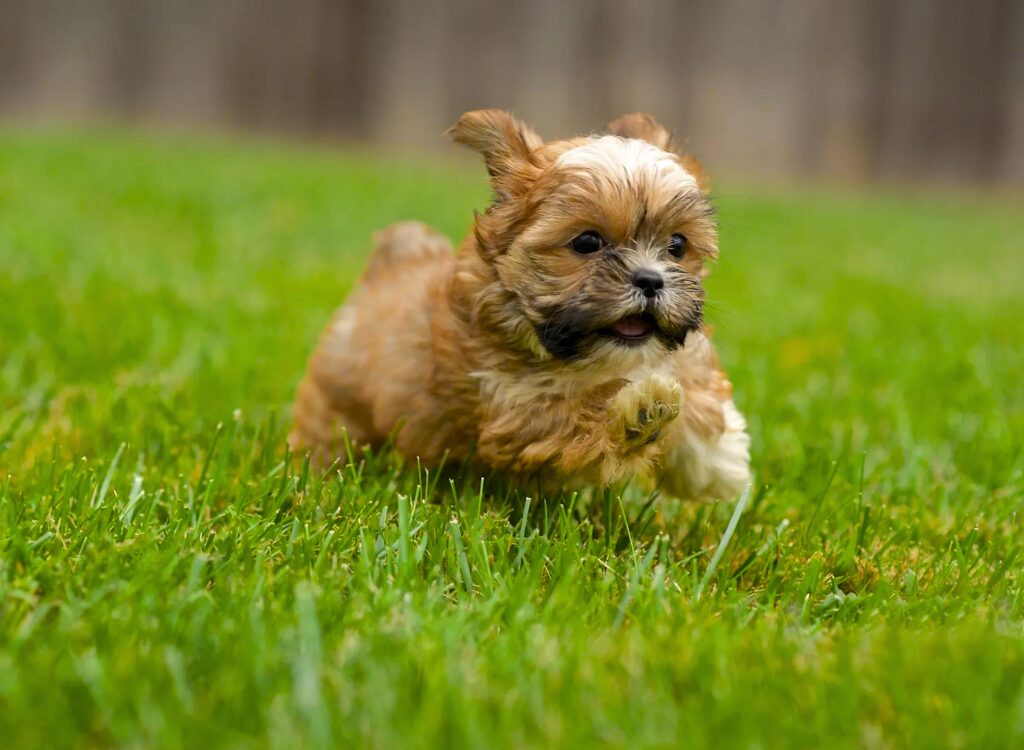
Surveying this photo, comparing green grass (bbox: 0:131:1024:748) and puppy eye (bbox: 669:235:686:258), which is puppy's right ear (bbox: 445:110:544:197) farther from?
green grass (bbox: 0:131:1024:748)

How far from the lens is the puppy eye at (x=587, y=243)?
2.70m

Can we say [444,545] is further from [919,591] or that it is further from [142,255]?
[142,255]

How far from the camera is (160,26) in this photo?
44.2 feet

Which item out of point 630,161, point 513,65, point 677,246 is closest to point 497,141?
point 630,161

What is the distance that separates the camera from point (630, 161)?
2705 millimetres

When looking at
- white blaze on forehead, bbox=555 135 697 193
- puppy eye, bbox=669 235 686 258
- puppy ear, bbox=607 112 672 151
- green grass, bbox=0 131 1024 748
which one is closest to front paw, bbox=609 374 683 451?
green grass, bbox=0 131 1024 748

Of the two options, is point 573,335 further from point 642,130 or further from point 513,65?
point 513,65

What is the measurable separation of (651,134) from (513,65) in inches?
433

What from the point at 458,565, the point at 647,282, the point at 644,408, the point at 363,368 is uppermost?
the point at 647,282

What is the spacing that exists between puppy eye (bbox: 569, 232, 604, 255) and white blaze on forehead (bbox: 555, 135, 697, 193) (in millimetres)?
158

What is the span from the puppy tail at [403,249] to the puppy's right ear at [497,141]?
701 mm

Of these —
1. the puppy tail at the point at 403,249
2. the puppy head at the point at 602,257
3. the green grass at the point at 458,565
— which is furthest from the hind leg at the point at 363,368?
the puppy head at the point at 602,257

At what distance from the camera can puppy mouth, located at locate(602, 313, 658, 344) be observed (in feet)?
8.77

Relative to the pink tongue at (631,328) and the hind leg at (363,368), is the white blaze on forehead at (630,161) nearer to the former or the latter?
the pink tongue at (631,328)
